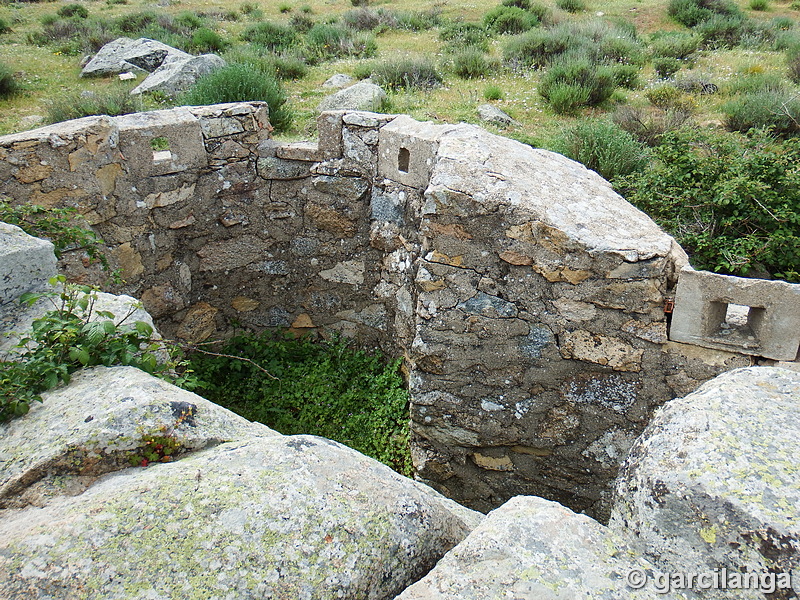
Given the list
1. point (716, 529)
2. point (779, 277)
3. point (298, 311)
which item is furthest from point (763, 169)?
point (716, 529)

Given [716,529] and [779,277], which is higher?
[716,529]

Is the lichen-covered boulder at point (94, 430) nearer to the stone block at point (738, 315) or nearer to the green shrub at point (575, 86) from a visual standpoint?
the stone block at point (738, 315)

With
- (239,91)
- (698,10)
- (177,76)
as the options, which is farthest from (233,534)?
(698,10)

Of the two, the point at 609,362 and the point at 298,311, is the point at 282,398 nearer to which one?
the point at 298,311

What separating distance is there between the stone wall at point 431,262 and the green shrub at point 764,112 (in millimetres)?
4570

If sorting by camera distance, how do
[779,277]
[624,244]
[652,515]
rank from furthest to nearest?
[779,277], [624,244], [652,515]

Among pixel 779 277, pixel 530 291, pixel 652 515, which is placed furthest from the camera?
pixel 779 277

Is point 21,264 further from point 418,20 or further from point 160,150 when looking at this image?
point 418,20

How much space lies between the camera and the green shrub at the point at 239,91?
6.49 meters

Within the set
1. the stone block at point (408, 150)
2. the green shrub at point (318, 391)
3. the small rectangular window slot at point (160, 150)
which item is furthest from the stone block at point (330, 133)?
the green shrub at point (318, 391)

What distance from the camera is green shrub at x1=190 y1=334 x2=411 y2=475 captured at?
14.9 ft

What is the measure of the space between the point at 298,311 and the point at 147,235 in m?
1.44

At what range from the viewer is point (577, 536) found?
139cm

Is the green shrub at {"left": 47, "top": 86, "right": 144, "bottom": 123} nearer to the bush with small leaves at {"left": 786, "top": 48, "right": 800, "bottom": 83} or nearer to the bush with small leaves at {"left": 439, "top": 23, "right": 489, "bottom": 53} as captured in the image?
the bush with small leaves at {"left": 439, "top": 23, "right": 489, "bottom": 53}
